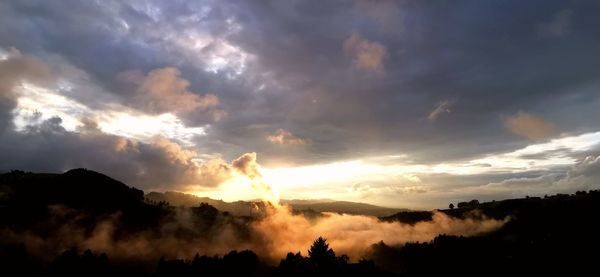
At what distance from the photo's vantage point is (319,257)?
180 m

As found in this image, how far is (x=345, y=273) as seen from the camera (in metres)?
A: 181

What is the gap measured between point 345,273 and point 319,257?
12067mm

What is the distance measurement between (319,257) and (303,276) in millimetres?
11365

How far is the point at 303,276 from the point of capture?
18450 centimetres

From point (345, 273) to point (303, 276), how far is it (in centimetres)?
1696
